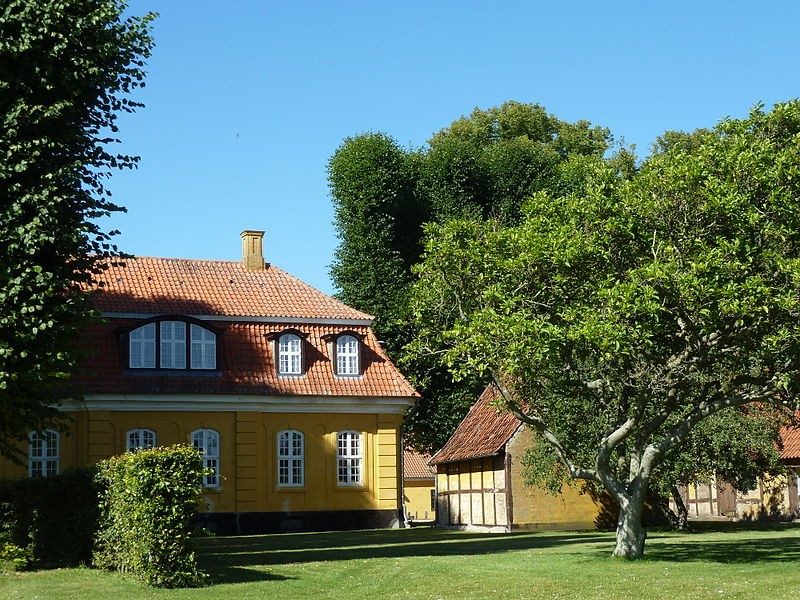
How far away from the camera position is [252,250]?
42.9 metres

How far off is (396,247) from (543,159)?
7346mm

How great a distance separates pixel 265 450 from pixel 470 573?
66.6 ft

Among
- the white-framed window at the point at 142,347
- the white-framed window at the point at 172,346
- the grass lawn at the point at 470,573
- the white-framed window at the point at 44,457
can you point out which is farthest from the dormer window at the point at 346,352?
the grass lawn at the point at 470,573

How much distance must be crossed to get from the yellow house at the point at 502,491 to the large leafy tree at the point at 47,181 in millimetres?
18170

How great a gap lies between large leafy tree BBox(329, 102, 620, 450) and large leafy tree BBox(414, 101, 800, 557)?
1953 centimetres

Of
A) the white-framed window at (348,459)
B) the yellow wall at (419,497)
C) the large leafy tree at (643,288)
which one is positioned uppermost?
the large leafy tree at (643,288)

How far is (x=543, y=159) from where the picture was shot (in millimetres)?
47250

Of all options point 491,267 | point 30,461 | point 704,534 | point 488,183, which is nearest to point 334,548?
point 491,267

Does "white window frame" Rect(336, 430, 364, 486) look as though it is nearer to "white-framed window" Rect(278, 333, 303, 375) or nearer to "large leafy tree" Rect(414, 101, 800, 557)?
"white-framed window" Rect(278, 333, 303, 375)

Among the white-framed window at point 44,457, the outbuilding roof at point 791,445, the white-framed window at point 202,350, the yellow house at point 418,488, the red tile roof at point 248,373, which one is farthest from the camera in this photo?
the yellow house at point 418,488

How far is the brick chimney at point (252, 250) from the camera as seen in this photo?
4275 cm

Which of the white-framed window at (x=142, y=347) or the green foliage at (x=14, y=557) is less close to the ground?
the white-framed window at (x=142, y=347)

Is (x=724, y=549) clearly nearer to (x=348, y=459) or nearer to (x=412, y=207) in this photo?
(x=348, y=459)

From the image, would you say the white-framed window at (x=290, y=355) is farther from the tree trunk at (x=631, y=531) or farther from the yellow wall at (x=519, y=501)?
the tree trunk at (x=631, y=531)
